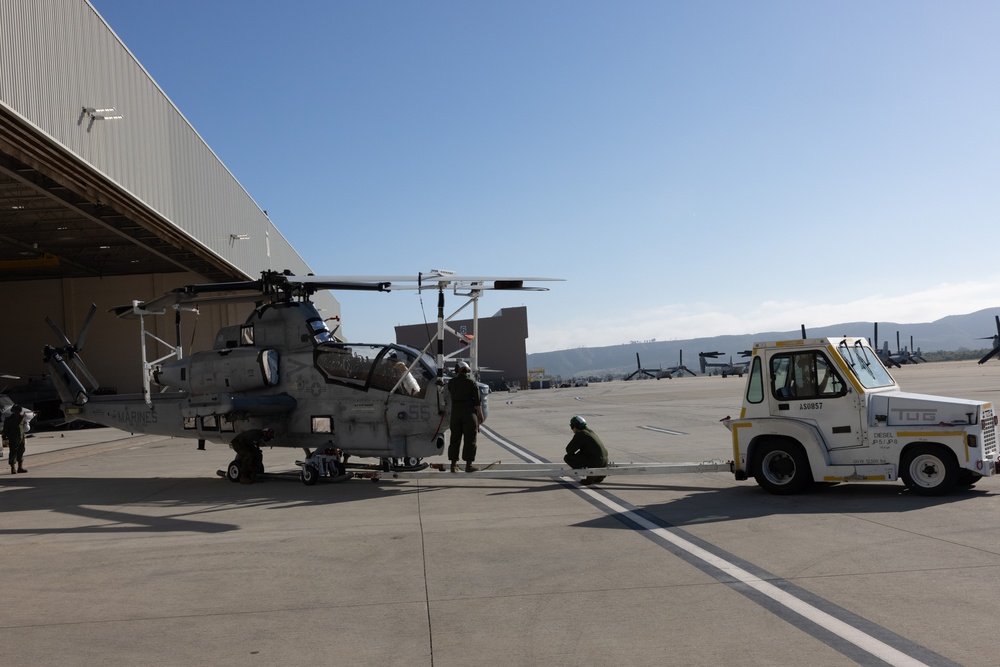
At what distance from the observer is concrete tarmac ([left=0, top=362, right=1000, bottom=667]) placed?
16.7ft

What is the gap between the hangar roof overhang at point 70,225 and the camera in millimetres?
17703

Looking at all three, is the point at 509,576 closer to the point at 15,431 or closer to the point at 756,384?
the point at 756,384

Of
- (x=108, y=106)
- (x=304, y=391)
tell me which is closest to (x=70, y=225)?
(x=108, y=106)

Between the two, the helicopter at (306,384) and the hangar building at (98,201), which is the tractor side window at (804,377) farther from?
the hangar building at (98,201)

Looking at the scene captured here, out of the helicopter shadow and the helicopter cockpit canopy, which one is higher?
the helicopter cockpit canopy

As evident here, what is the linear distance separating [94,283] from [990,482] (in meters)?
41.8

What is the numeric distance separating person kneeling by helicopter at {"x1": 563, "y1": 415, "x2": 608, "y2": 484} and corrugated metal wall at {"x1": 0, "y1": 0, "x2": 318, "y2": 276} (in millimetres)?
11900

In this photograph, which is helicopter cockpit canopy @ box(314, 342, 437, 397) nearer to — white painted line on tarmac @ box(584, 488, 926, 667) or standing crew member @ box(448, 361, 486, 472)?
standing crew member @ box(448, 361, 486, 472)

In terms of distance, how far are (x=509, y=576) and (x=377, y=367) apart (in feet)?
22.0

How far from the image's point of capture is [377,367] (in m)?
13.0

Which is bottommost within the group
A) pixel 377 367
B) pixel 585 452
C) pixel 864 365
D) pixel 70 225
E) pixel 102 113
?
pixel 585 452

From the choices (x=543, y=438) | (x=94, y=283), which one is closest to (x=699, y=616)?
(x=543, y=438)

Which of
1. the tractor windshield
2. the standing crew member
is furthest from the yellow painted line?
the standing crew member

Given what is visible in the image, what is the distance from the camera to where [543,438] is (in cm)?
2233
